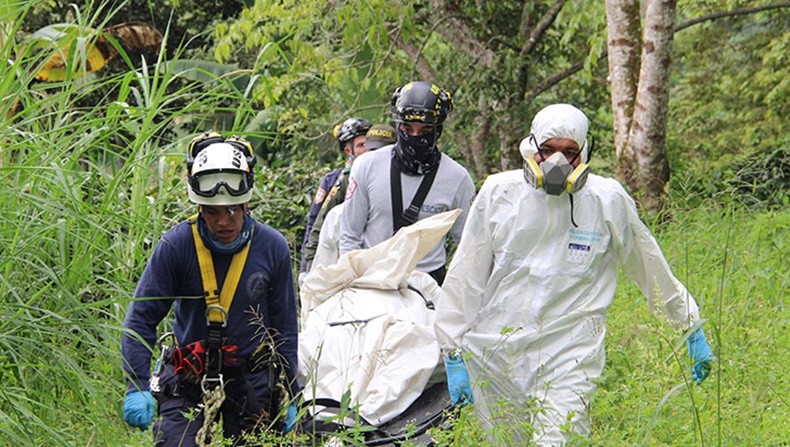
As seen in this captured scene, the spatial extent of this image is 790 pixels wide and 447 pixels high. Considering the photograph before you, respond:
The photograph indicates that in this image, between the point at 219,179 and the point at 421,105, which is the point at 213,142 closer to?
the point at 219,179

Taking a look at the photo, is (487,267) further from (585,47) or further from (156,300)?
(585,47)

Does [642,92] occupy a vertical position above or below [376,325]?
above

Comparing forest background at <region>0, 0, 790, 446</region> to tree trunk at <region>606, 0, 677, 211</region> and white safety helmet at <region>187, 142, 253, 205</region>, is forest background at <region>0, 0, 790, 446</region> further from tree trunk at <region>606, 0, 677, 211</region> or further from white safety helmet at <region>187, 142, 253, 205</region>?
white safety helmet at <region>187, 142, 253, 205</region>

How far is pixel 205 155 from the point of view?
4.68m

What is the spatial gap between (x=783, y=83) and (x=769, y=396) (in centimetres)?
1254

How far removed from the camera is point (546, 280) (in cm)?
489

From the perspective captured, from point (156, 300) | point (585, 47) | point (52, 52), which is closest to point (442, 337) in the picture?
point (156, 300)

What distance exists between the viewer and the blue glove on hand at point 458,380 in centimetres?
496

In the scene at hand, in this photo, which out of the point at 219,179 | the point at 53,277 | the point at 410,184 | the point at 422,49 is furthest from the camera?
the point at 422,49

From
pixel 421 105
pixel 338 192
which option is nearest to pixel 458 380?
pixel 421 105

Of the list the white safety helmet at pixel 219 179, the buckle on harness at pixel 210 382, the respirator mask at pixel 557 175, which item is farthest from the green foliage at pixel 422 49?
the buckle on harness at pixel 210 382

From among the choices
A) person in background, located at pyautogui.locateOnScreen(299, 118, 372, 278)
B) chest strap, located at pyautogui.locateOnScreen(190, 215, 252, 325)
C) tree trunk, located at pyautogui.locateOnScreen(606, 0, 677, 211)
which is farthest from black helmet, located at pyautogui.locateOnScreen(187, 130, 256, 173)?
tree trunk, located at pyautogui.locateOnScreen(606, 0, 677, 211)

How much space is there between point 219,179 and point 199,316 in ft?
2.07

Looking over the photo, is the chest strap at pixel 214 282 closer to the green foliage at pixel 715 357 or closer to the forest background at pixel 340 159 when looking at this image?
the forest background at pixel 340 159
